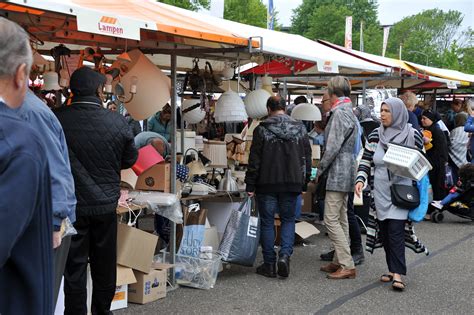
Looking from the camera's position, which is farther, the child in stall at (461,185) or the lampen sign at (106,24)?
the child in stall at (461,185)

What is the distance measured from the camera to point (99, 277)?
14.1 ft

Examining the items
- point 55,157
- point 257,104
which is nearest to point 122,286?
point 55,157

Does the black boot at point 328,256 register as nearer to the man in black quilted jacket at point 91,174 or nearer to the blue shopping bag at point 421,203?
the blue shopping bag at point 421,203

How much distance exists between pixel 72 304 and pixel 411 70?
25.8ft

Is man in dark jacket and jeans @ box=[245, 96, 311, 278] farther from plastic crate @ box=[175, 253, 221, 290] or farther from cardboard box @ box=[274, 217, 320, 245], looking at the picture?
cardboard box @ box=[274, 217, 320, 245]

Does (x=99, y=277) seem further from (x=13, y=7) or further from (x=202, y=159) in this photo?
(x=202, y=159)

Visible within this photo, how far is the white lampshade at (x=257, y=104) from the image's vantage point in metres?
6.61

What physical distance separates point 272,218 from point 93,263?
7.59 feet

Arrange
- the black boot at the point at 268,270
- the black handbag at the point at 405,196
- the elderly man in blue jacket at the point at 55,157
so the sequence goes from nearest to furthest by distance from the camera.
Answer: the elderly man in blue jacket at the point at 55,157 < the black handbag at the point at 405,196 < the black boot at the point at 268,270

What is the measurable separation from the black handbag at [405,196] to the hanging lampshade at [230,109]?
167cm

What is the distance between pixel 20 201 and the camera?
1570 mm

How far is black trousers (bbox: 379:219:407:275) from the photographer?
570cm

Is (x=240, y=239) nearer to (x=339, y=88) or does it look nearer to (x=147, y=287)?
(x=147, y=287)

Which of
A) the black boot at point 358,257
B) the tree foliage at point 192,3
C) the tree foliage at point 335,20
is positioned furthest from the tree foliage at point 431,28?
the black boot at point 358,257
